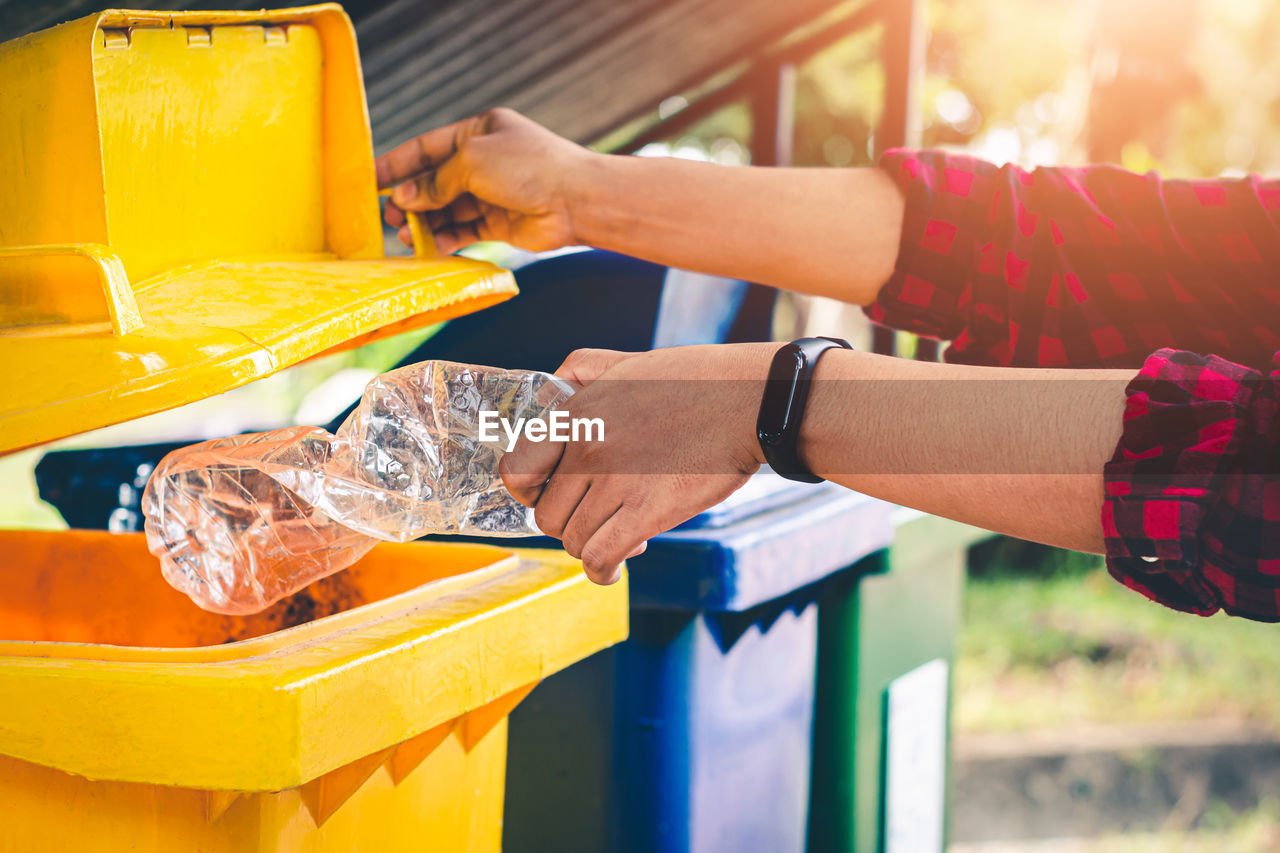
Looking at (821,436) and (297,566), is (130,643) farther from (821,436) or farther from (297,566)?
(821,436)

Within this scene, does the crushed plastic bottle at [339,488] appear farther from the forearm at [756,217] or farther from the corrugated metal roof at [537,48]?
the corrugated metal roof at [537,48]

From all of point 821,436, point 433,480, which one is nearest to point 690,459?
point 821,436

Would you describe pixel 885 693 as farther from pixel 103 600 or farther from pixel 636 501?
pixel 103 600

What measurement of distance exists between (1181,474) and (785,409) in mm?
373

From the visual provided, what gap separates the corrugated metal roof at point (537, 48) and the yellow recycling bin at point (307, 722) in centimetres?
162

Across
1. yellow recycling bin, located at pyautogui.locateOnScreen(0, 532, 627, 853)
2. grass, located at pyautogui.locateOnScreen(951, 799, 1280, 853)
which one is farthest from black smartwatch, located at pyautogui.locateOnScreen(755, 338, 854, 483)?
grass, located at pyautogui.locateOnScreen(951, 799, 1280, 853)

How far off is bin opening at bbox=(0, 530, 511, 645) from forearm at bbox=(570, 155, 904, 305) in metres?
0.78

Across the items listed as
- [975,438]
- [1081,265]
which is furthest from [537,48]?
[975,438]

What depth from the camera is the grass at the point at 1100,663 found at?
4.82m

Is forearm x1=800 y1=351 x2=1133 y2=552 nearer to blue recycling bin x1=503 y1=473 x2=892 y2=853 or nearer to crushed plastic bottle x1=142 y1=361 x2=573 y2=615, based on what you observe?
crushed plastic bottle x1=142 y1=361 x2=573 y2=615

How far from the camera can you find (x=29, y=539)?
1604 mm

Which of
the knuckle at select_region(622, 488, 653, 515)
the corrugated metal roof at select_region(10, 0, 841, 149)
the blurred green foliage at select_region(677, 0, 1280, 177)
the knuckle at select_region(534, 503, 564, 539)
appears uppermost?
the blurred green foliage at select_region(677, 0, 1280, 177)

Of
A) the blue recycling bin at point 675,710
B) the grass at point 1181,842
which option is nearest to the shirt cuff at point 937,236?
the blue recycling bin at point 675,710

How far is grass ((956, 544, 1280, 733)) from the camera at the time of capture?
4.82 metres
